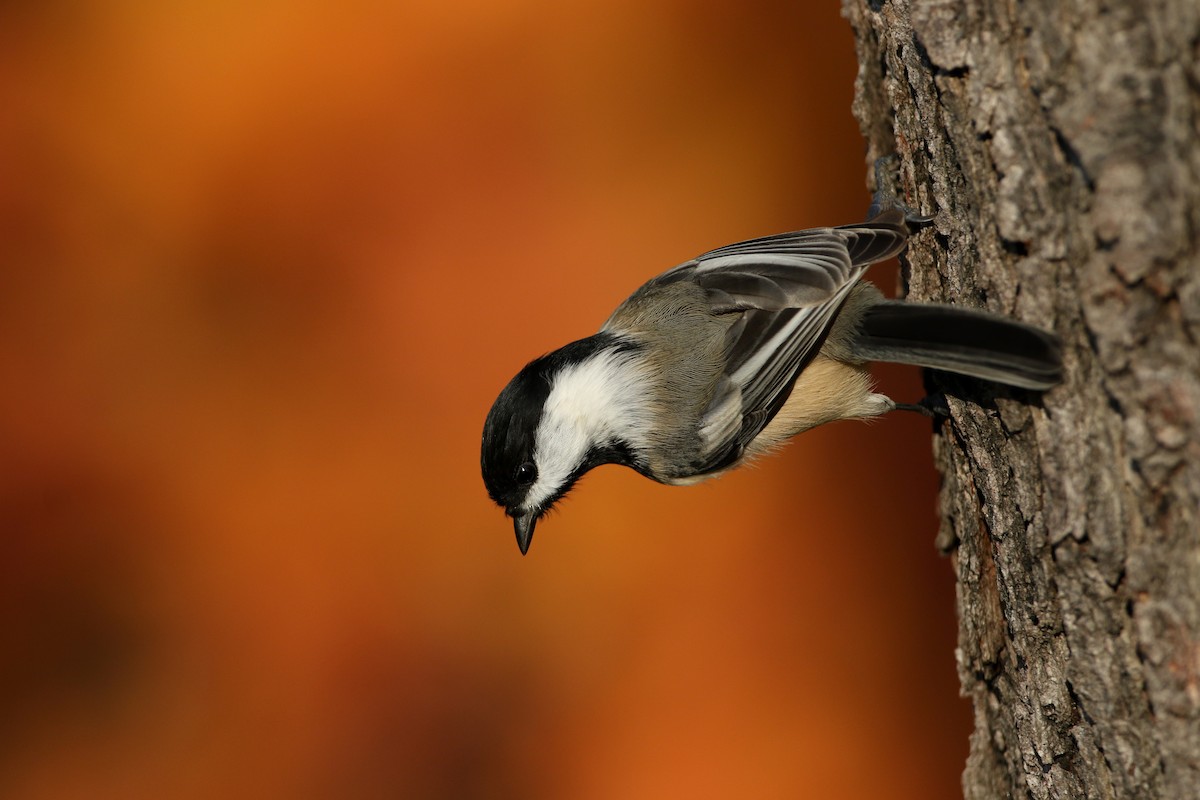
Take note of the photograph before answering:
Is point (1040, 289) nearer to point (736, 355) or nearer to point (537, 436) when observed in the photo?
point (736, 355)

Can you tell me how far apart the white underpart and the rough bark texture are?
2.10 ft

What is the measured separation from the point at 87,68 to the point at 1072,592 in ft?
9.80

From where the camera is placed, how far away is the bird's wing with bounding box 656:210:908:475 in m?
1.78

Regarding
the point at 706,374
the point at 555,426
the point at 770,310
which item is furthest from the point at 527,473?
the point at 770,310

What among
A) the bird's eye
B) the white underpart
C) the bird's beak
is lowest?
the bird's beak

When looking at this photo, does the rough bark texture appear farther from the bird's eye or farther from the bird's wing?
the bird's eye

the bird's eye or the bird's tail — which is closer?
the bird's tail

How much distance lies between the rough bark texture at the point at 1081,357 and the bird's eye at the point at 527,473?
796mm

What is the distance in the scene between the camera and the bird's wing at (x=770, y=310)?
1777mm

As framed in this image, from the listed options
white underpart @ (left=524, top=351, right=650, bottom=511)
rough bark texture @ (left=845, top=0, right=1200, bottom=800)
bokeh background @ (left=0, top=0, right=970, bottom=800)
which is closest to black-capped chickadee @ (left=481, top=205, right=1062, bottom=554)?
white underpart @ (left=524, top=351, right=650, bottom=511)

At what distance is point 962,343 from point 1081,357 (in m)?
0.20

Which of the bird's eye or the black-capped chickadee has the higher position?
the black-capped chickadee

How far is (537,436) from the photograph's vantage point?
1857mm

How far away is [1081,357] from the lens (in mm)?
1197
